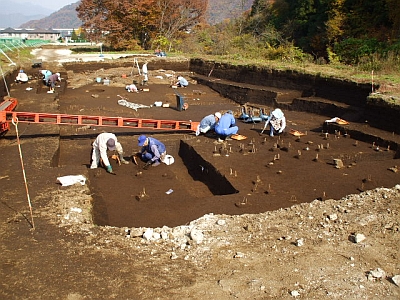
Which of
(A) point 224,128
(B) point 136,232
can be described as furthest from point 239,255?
(A) point 224,128

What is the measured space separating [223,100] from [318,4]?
1769cm

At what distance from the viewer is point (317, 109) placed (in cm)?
1388

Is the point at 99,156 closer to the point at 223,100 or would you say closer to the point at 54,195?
the point at 54,195

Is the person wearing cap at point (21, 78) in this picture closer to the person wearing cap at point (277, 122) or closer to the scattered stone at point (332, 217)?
the person wearing cap at point (277, 122)

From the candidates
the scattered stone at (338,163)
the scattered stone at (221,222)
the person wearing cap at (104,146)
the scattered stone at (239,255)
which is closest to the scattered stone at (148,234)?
the scattered stone at (221,222)

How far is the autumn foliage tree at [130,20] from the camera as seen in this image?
107 ft

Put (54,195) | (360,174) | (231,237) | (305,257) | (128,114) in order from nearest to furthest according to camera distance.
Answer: (305,257) < (231,237) < (54,195) < (360,174) < (128,114)

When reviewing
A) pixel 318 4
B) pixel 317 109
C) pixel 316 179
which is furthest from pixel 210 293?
pixel 318 4

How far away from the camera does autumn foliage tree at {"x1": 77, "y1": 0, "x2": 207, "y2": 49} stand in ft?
107

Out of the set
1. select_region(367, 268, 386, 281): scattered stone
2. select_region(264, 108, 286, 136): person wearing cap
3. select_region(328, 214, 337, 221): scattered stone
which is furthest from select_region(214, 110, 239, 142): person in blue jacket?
select_region(367, 268, 386, 281): scattered stone

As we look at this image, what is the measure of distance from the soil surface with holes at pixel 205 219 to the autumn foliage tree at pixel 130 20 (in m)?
23.7

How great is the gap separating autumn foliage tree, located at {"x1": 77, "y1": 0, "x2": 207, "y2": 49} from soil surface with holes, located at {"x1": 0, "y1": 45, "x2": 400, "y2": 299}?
23.7 metres

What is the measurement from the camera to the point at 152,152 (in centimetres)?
889

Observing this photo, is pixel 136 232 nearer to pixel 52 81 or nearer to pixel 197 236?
pixel 197 236
